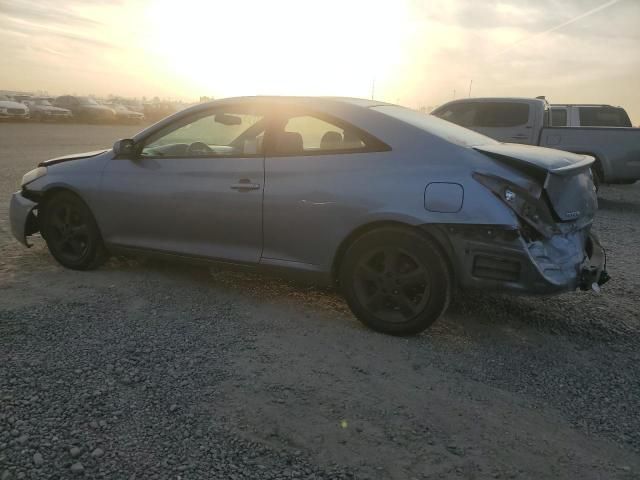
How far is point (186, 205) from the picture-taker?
13.5 ft

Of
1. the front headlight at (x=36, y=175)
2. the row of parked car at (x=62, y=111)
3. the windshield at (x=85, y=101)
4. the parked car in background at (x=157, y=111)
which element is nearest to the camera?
the front headlight at (x=36, y=175)

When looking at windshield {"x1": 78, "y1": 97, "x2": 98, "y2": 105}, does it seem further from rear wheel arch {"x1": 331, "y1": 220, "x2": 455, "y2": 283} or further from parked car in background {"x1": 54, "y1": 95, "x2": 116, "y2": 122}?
rear wheel arch {"x1": 331, "y1": 220, "x2": 455, "y2": 283}

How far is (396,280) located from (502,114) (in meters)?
8.36

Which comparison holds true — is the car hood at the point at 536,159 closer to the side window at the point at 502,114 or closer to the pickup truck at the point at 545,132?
the pickup truck at the point at 545,132

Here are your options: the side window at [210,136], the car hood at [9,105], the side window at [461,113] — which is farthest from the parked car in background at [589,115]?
the car hood at [9,105]

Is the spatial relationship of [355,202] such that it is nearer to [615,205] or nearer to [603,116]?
[615,205]

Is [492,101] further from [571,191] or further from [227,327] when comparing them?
[227,327]

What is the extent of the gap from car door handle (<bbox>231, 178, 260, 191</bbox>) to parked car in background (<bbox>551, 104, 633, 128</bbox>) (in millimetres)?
11464

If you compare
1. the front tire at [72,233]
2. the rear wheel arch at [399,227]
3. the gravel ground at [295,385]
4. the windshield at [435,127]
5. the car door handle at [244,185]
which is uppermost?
the windshield at [435,127]

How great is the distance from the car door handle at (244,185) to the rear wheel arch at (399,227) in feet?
2.59

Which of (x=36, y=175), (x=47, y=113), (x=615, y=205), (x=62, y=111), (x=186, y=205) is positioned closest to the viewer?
(x=186, y=205)

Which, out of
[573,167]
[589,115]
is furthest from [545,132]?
[573,167]

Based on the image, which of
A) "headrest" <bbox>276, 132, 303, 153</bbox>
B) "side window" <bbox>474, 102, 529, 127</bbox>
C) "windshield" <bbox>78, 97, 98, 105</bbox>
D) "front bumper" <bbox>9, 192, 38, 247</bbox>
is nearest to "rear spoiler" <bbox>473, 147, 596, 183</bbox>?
"headrest" <bbox>276, 132, 303, 153</bbox>

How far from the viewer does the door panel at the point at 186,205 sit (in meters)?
3.89
